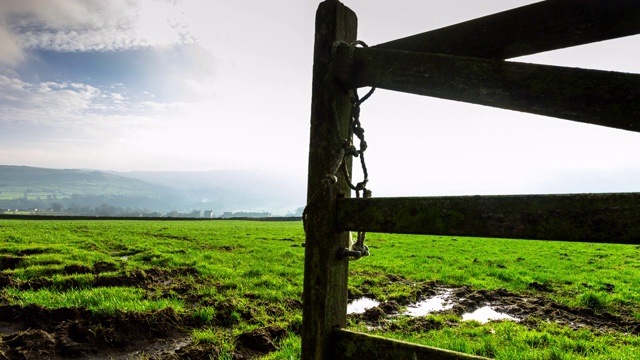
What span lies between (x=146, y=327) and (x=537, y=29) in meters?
6.98

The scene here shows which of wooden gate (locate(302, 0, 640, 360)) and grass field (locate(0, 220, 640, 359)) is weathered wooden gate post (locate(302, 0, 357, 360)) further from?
grass field (locate(0, 220, 640, 359))

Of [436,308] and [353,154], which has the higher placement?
[353,154]

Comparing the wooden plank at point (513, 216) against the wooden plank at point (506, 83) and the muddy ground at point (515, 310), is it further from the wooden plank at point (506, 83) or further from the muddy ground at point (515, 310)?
the muddy ground at point (515, 310)

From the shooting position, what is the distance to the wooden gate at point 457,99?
164cm

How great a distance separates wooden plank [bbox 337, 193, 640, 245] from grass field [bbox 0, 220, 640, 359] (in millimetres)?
4120

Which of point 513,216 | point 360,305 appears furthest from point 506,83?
point 360,305

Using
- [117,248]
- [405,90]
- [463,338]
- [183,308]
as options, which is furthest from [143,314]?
[117,248]

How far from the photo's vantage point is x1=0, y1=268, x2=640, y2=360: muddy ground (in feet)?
17.9

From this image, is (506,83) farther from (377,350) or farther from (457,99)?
(377,350)

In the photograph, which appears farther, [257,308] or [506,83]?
[257,308]

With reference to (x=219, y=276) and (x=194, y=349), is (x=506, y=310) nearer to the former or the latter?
(x=194, y=349)

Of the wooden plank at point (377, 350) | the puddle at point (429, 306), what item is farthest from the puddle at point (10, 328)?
the puddle at point (429, 306)

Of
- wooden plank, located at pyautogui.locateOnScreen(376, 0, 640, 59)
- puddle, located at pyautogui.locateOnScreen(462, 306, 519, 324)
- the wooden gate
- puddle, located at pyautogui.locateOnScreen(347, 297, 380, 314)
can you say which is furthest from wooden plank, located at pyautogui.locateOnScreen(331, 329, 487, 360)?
puddle, located at pyautogui.locateOnScreen(462, 306, 519, 324)

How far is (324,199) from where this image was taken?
2312 mm
